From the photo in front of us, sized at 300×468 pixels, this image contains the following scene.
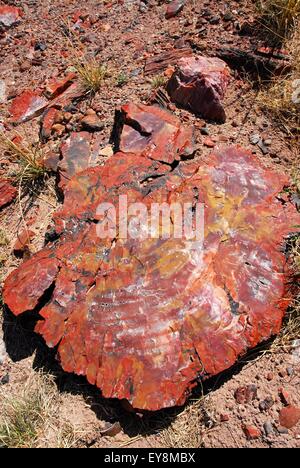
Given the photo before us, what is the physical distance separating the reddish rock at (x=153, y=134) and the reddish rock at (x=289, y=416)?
59.0 inches

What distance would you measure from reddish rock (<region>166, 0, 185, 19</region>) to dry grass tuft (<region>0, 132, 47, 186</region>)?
1587 millimetres

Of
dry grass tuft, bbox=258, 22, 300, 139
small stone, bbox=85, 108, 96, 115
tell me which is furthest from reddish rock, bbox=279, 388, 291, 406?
small stone, bbox=85, 108, 96, 115

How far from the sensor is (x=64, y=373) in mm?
2436

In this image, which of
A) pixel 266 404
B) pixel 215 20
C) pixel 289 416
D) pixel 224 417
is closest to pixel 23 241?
pixel 224 417

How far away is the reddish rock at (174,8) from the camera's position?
146 inches

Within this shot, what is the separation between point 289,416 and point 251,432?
20cm

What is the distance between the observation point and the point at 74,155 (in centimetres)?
309

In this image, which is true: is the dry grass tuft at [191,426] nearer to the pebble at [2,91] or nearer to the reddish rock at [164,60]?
the reddish rock at [164,60]

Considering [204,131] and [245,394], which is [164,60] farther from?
[245,394]

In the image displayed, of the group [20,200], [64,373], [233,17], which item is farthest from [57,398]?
[233,17]

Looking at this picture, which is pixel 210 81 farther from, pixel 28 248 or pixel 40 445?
pixel 40 445

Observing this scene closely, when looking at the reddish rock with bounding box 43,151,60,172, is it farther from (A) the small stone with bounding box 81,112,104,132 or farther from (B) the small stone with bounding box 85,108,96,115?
(B) the small stone with bounding box 85,108,96,115
